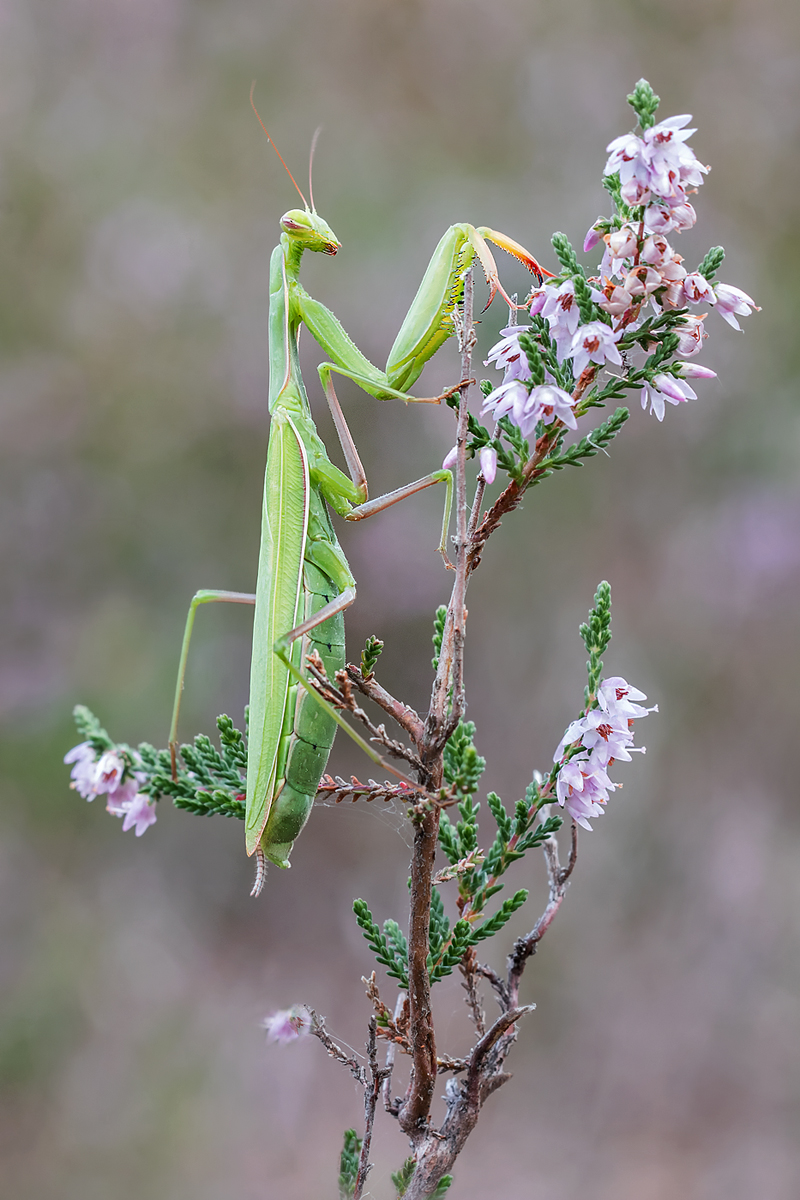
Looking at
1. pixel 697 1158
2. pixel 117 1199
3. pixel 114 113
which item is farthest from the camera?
pixel 114 113

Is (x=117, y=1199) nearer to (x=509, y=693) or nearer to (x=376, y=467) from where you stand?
(x=509, y=693)

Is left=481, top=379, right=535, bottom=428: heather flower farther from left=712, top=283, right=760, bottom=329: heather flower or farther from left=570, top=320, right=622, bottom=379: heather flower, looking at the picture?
left=712, top=283, right=760, bottom=329: heather flower

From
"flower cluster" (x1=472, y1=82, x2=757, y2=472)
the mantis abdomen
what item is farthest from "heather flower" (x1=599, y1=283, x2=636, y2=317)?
the mantis abdomen

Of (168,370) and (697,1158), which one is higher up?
(168,370)

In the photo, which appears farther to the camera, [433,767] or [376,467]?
[376,467]

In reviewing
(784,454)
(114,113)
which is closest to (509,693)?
(784,454)

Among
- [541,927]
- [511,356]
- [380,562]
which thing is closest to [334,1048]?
[541,927]

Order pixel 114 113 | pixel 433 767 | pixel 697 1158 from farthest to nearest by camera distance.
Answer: pixel 114 113
pixel 697 1158
pixel 433 767
